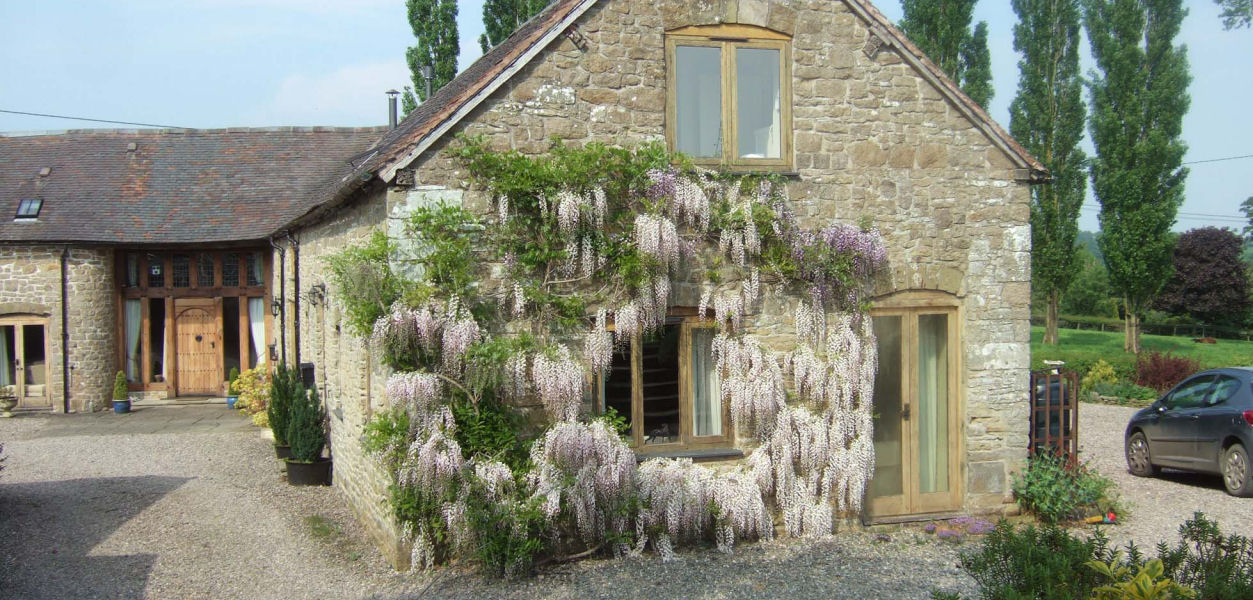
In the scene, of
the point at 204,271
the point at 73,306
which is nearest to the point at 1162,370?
the point at 204,271

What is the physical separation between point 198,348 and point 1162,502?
702 inches

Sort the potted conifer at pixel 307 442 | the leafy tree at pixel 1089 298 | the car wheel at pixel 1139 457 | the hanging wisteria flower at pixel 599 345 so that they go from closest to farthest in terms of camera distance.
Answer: the hanging wisteria flower at pixel 599 345, the potted conifer at pixel 307 442, the car wheel at pixel 1139 457, the leafy tree at pixel 1089 298

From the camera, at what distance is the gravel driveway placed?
6754 mm

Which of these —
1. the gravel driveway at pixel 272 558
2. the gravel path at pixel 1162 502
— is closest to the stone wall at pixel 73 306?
the gravel driveway at pixel 272 558

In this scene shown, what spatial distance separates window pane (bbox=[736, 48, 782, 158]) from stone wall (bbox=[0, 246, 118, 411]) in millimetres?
15473

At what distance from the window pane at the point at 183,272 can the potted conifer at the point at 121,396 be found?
2.24 metres

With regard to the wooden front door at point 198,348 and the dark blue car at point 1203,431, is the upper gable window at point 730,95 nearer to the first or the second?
the dark blue car at point 1203,431

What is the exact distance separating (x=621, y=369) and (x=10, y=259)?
52.0 feet

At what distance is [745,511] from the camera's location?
7586 millimetres

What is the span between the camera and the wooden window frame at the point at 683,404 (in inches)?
306

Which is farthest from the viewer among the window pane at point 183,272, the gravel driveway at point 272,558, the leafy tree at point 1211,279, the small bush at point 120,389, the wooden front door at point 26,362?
the leafy tree at point 1211,279

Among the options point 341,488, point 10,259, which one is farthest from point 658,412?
point 10,259

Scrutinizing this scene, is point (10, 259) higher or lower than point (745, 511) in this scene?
higher

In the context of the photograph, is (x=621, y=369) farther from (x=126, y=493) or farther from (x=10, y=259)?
(x=10, y=259)
